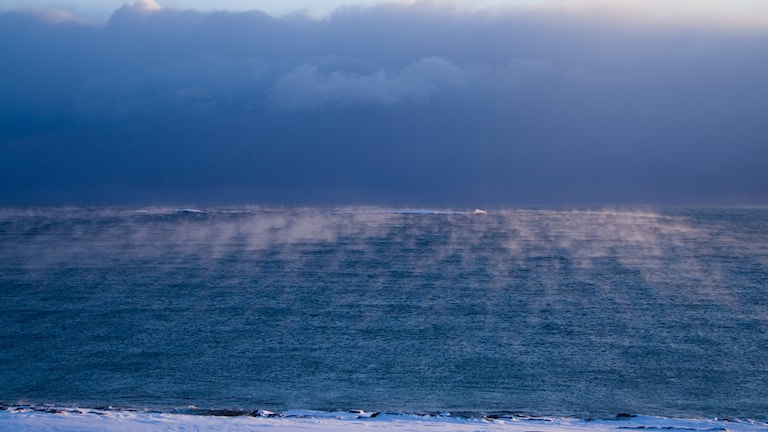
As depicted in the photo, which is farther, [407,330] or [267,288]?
[267,288]

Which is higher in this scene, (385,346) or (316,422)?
(316,422)

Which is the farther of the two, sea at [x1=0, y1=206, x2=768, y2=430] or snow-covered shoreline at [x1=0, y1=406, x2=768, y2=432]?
sea at [x1=0, y1=206, x2=768, y2=430]

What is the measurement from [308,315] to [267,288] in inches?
342

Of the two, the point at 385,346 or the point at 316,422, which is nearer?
the point at 316,422

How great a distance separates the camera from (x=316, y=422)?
1152 cm

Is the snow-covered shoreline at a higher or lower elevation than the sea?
higher

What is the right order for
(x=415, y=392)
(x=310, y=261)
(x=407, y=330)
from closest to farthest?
(x=415, y=392)
(x=407, y=330)
(x=310, y=261)

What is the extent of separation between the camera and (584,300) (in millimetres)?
29547

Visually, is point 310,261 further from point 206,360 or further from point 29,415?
point 29,415

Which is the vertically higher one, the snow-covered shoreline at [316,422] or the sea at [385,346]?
the snow-covered shoreline at [316,422]

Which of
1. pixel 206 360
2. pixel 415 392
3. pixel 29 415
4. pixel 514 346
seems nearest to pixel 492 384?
pixel 415 392

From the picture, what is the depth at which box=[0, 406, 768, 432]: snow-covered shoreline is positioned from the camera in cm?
1080

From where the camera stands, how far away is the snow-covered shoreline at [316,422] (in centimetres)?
1080

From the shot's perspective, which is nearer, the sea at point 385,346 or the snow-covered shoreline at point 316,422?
the snow-covered shoreline at point 316,422
